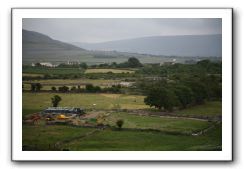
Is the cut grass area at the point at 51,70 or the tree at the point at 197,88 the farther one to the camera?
the tree at the point at 197,88

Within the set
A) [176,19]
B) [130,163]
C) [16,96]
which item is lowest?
[130,163]

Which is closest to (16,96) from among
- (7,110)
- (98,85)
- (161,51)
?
(7,110)

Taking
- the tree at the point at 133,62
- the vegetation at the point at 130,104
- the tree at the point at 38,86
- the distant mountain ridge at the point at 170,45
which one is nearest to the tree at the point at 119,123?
the vegetation at the point at 130,104

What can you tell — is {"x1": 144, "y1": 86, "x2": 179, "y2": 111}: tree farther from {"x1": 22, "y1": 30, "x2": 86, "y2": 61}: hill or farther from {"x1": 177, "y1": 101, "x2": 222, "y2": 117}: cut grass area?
{"x1": 22, "y1": 30, "x2": 86, "y2": 61}: hill

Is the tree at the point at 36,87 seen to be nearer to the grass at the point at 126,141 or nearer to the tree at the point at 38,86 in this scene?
the tree at the point at 38,86

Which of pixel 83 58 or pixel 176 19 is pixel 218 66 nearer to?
pixel 176 19

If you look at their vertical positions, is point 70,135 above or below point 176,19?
below

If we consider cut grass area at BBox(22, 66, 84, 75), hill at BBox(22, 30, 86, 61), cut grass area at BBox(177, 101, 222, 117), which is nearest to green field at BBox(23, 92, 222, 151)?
cut grass area at BBox(177, 101, 222, 117)
